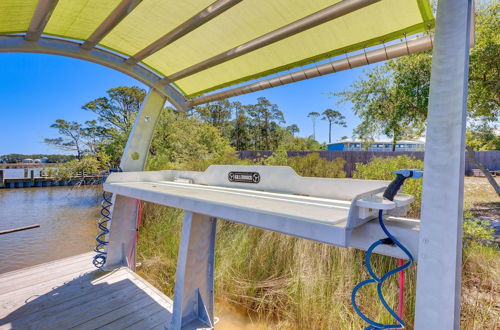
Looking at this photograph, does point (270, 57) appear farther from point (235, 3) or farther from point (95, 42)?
point (95, 42)

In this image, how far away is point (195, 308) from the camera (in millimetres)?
1678

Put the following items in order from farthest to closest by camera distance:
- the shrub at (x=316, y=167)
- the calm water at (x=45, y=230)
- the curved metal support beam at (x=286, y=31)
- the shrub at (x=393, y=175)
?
the shrub at (x=316, y=167), the calm water at (x=45, y=230), the shrub at (x=393, y=175), the curved metal support beam at (x=286, y=31)

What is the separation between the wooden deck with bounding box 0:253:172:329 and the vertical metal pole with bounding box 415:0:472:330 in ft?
5.62

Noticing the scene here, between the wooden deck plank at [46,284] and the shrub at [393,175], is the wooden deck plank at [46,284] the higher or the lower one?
the lower one

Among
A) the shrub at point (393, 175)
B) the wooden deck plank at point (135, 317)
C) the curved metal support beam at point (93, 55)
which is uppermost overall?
the curved metal support beam at point (93, 55)

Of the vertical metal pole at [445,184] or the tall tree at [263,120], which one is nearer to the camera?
the vertical metal pole at [445,184]

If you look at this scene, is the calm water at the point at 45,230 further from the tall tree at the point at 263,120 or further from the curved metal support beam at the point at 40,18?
the tall tree at the point at 263,120

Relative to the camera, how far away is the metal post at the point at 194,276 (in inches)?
61.5

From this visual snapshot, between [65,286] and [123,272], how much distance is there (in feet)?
1.54

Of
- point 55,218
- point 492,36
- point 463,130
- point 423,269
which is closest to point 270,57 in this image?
point 463,130

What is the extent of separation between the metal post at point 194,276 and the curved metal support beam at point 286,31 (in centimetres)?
136

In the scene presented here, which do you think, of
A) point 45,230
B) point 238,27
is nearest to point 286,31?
point 238,27

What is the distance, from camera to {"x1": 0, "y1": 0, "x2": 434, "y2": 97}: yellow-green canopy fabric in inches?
58.6

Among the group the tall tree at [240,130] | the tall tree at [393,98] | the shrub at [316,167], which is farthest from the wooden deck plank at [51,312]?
the tall tree at [240,130]
